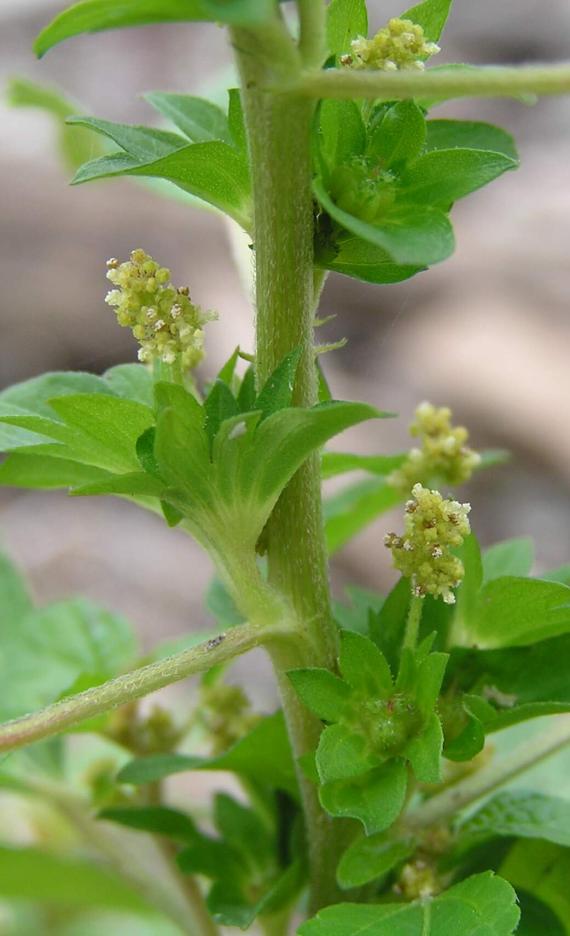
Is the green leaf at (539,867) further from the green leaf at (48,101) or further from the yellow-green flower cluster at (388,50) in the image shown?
the green leaf at (48,101)

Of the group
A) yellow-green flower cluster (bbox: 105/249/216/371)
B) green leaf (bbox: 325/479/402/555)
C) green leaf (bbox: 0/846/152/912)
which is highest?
yellow-green flower cluster (bbox: 105/249/216/371)

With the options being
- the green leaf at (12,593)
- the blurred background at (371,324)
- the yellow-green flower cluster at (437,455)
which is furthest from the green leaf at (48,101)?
the blurred background at (371,324)

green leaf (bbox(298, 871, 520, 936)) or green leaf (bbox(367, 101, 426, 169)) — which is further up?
green leaf (bbox(367, 101, 426, 169))

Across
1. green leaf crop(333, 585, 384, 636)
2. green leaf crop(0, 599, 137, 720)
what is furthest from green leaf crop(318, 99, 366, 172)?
green leaf crop(0, 599, 137, 720)

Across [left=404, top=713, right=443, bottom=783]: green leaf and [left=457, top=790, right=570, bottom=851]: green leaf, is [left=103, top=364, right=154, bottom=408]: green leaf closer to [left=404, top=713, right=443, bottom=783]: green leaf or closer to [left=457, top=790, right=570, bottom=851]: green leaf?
[left=404, top=713, right=443, bottom=783]: green leaf

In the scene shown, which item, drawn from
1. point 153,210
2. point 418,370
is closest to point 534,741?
point 418,370

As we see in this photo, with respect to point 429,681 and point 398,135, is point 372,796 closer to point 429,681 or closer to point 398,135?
point 429,681
